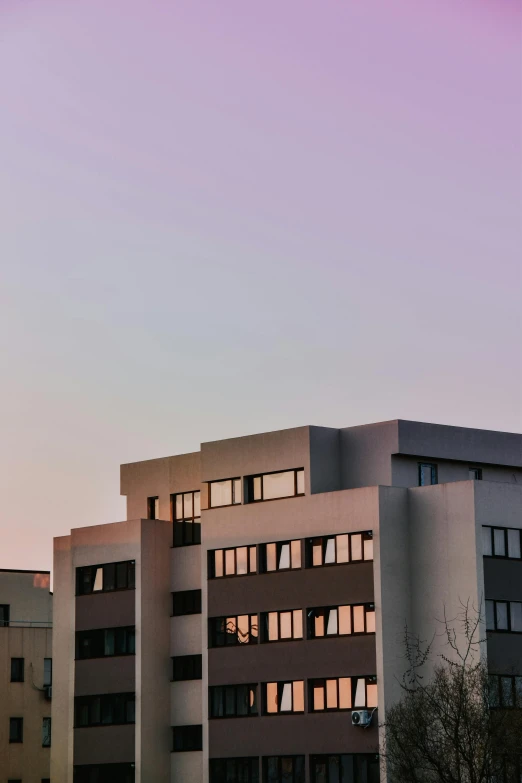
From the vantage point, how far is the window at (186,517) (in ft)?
253

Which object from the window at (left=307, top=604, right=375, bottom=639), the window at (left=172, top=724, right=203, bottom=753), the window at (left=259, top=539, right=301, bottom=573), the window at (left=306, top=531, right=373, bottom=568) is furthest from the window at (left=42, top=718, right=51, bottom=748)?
the window at (left=306, top=531, right=373, bottom=568)

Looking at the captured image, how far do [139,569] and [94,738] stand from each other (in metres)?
8.40

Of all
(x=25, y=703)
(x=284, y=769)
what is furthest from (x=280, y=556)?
(x=25, y=703)

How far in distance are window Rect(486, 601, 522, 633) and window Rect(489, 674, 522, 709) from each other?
1926mm

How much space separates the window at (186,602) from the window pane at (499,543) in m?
16.1

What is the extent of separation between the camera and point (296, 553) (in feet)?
231

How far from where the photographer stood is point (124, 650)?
251 ft

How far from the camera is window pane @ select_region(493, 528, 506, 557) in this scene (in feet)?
218

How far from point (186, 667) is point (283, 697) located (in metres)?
7.43

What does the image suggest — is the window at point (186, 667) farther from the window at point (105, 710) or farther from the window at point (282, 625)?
the window at point (282, 625)

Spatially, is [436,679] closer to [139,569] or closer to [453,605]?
[453,605]

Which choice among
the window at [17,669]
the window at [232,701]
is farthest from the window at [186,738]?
the window at [17,669]

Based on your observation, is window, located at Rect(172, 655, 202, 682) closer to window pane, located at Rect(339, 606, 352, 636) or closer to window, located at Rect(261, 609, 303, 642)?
window, located at Rect(261, 609, 303, 642)

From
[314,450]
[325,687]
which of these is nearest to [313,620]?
[325,687]
